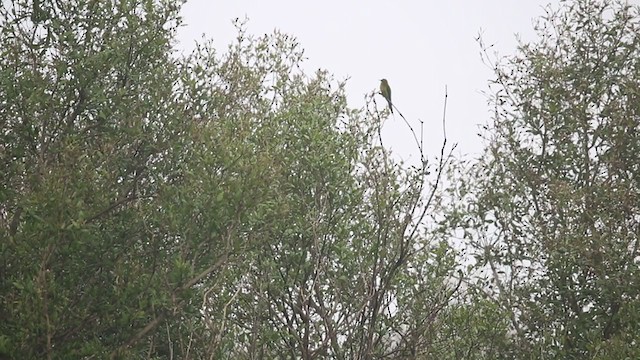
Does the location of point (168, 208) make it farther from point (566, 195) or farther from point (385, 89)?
point (566, 195)

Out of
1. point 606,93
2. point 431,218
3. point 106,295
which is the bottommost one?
point 106,295

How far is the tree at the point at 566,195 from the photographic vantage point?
47.0 feet

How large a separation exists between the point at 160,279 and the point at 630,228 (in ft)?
32.2

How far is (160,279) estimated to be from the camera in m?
10.7

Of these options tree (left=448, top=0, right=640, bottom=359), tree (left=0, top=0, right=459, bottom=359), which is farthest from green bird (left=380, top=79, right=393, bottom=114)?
tree (left=448, top=0, right=640, bottom=359)

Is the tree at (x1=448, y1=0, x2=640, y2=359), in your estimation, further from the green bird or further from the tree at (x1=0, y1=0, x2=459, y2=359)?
the green bird

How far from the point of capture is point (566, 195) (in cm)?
1474

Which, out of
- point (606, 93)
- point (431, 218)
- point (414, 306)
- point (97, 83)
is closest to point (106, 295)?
point (97, 83)

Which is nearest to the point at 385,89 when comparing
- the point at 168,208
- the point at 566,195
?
the point at 168,208

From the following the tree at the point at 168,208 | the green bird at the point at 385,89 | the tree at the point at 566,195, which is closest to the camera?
the green bird at the point at 385,89

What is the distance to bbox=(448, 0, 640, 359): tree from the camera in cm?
1434

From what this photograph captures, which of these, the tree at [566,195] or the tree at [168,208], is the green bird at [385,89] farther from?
the tree at [566,195]

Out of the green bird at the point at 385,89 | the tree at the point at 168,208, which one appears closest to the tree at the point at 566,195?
the tree at the point at 168,208

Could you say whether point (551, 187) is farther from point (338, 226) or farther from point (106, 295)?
point (106, 295)
